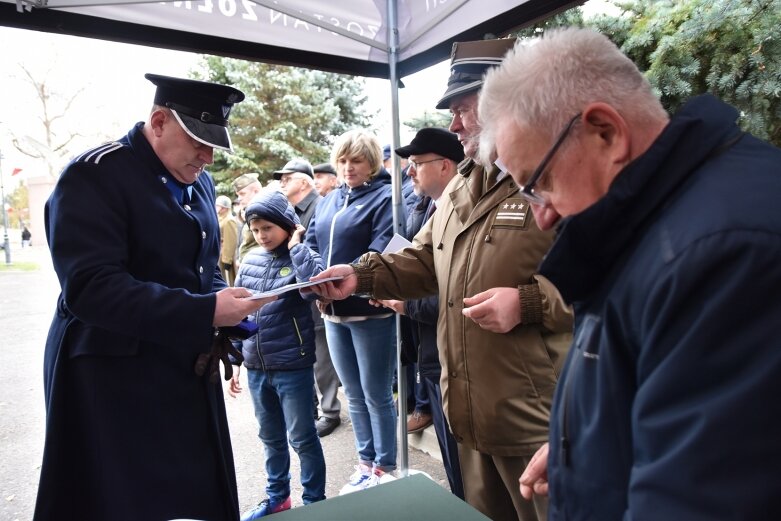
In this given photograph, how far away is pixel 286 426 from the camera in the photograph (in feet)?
→ 9.95

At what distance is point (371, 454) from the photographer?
3500 millimetres

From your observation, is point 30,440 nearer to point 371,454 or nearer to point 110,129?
point 371,454

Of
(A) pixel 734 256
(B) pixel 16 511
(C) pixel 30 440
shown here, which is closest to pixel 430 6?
(A) pixel 734 256

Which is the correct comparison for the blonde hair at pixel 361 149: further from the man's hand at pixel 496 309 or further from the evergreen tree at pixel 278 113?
the evergreen tree at pixel 278 113

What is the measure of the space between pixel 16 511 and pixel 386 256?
2854mm

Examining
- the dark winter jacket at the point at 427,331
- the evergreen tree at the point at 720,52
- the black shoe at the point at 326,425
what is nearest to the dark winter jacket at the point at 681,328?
the dark winter jacket at the point at 427,331

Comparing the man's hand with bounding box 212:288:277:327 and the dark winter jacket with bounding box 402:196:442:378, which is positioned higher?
the man's hand with bounding box 212:288:277:327

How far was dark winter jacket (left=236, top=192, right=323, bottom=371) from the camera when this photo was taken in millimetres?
2857

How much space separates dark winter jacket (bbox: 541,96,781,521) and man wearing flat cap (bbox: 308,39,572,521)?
2.66 ft

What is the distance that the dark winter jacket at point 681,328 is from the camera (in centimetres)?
63

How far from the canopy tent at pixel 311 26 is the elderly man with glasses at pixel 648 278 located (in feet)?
5.38

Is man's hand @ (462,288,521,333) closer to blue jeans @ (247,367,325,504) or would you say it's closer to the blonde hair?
blue jeans @ (247,367,325,504)

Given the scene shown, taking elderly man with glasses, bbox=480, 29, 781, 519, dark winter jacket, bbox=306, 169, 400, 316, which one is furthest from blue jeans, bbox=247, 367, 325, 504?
elderly man with glasses, bbox=480, 29, 781, 519

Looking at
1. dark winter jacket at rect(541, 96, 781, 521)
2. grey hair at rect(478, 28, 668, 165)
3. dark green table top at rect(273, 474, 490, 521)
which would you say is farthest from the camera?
dark green table top at rect(273, 474, 490, 521)
